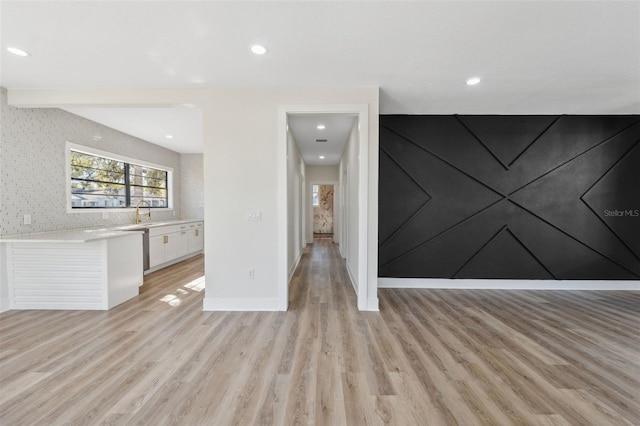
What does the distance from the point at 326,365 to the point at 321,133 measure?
12.5ft

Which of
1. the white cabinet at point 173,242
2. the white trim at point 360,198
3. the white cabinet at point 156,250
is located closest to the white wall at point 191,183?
the white cabinet at point 173,242

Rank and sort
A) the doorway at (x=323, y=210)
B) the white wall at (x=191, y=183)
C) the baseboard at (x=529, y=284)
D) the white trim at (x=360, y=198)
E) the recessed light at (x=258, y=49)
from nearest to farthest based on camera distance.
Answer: the recessed light at (x=258, y=49)
the white trim at (x=360, y=198)
the baseboard at (x=529, y=284)
the white wall at (x=191, y=183)
the doorway at (x=323, y=210)

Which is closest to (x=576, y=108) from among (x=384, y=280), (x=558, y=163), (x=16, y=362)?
(x=558, y=163)

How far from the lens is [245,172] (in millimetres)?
3230

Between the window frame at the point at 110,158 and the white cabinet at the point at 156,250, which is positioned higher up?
the window frame at the point at 110,158

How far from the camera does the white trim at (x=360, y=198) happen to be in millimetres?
3166

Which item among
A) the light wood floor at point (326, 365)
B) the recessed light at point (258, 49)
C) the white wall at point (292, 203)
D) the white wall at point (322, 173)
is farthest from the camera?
the white wall at point (322, 173)

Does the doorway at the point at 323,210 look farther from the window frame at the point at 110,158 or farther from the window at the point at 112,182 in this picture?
the window at the point at 112,182

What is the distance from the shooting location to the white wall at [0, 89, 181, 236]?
3197mm

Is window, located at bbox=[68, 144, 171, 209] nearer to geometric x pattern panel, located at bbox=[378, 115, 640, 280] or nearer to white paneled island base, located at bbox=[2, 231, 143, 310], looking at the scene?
white paneled island base, located at bbox=[2, 231, 143, 310]

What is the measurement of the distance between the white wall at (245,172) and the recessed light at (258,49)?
2.55 ft

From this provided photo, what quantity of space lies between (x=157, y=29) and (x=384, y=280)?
4111 mm

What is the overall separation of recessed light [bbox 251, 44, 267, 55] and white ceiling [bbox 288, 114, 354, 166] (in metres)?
1.02

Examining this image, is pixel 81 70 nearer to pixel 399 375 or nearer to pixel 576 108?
pixel 399 375
